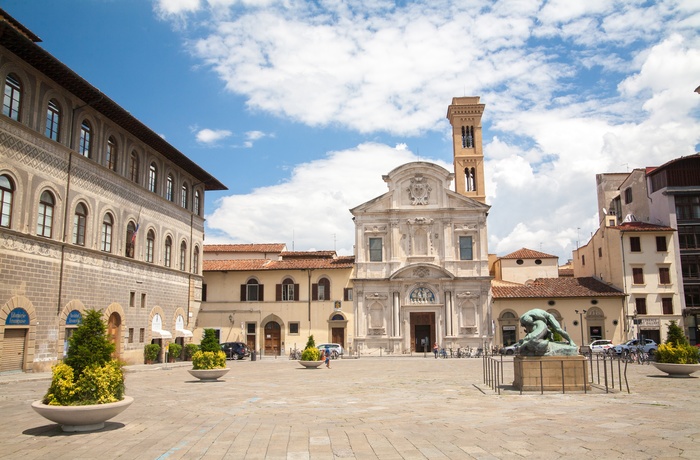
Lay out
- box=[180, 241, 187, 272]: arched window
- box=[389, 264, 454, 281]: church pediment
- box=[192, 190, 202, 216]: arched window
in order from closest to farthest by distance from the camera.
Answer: box=[180, 241, 187, 272]: arched window
box=[192, 190, 202, 216]: arched window
box=[389, 264, 454, 281]: church pediment

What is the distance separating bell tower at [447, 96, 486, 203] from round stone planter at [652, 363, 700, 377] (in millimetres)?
42645

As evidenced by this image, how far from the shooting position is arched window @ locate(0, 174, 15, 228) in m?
24.2

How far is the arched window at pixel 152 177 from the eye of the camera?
122 ft

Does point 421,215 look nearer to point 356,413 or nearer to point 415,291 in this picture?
point 415,291

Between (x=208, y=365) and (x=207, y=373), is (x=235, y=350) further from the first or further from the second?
(x=207, y=373)

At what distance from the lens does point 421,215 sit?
174 ft

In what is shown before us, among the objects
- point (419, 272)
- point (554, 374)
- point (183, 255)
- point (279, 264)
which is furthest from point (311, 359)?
point (419, 272)

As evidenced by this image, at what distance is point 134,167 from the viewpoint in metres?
35.5

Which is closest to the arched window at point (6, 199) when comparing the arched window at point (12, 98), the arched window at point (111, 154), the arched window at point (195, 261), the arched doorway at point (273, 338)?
the arched window at point (12, 98)

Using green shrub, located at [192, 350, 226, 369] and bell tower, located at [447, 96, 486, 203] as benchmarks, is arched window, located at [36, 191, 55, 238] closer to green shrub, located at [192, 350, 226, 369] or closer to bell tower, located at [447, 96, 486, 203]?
green shrub, located at [192, 350, 226, 369]

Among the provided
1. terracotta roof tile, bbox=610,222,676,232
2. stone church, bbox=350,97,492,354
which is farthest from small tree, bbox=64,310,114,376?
terracotta roof tile, bbox=610,222,676,232

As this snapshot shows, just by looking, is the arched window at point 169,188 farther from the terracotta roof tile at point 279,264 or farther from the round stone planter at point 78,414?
the round stone planter at point 78,414

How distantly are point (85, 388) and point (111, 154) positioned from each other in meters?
23.8

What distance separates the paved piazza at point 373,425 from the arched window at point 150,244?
54.8 ft
